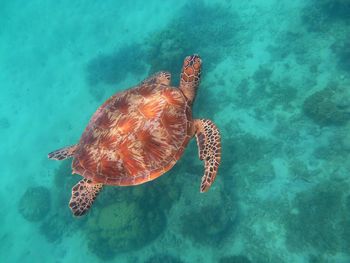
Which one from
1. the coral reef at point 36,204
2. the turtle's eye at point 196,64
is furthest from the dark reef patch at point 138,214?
the coral reef at point 36,204

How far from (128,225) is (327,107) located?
24.1 ft

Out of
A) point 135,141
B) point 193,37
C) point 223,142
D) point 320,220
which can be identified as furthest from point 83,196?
point 193,37

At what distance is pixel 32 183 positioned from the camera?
12.1 m

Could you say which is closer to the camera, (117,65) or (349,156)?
(349,156)

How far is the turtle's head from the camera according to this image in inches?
248

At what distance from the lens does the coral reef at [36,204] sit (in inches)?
441

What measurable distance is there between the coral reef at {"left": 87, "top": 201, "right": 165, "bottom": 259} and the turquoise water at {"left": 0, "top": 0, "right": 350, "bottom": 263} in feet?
0.12

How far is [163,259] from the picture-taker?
8.12 meters

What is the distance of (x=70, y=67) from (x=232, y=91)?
9.66m

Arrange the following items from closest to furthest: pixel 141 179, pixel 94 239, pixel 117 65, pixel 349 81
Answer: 1. pixel 141 179
2. pixel 349 81
3. pixel 94 239
4. pixel 117 65

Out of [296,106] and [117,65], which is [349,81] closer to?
[296,106]

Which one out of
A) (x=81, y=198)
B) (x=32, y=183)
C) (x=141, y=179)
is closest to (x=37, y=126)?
(x=32, y=183)

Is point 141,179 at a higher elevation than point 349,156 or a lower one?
higher

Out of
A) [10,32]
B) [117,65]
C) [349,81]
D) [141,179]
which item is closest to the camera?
[141,179]
